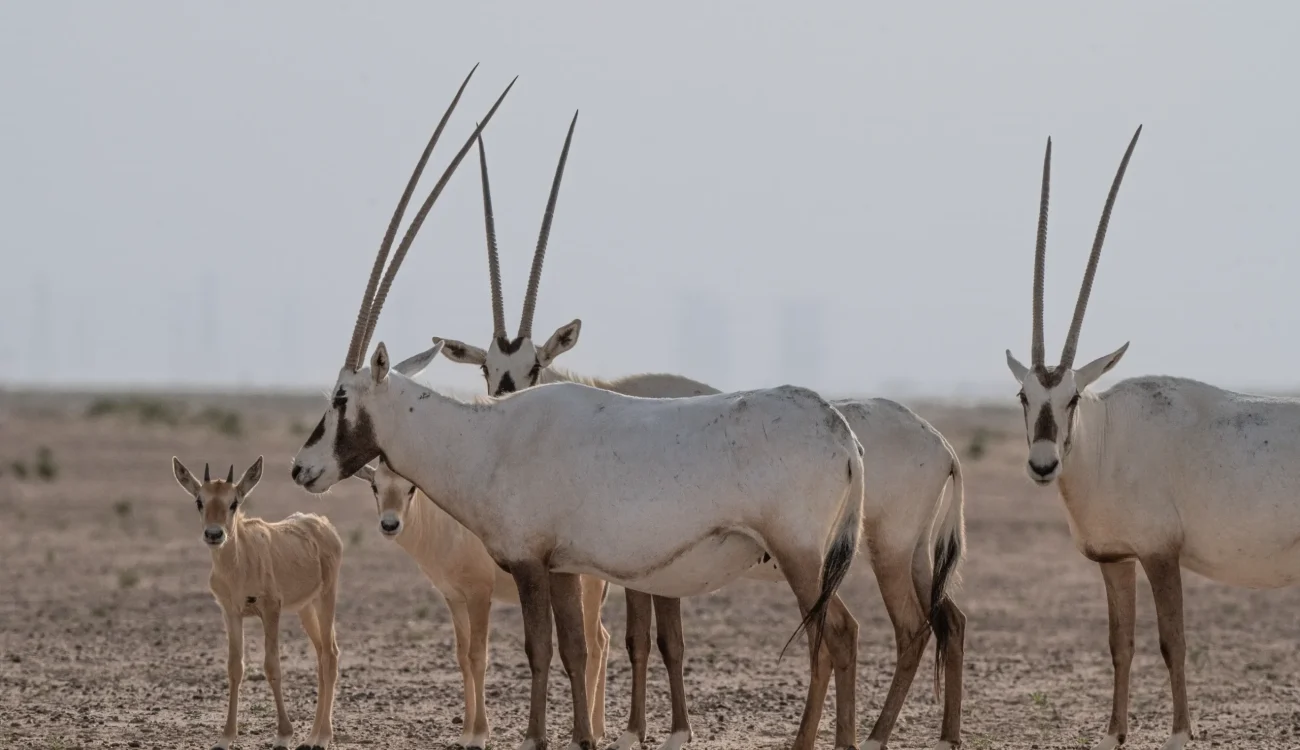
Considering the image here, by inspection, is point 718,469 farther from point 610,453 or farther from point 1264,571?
point 1264,571

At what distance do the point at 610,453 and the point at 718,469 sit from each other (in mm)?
657

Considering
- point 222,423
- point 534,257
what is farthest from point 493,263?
point 222,423

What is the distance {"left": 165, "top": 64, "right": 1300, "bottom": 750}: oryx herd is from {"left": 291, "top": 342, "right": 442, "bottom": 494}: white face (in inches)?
0.5

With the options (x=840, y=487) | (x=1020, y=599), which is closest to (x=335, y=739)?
(x=840, y=487)

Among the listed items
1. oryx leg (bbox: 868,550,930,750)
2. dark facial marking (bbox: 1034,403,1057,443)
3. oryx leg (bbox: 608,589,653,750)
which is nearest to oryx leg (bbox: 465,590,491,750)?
oryx leg (bbox: 608,589,653,750)

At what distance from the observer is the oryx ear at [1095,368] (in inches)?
462

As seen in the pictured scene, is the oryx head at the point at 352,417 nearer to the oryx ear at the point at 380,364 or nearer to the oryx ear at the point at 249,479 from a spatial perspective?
the oryx ear at the point at 380,364

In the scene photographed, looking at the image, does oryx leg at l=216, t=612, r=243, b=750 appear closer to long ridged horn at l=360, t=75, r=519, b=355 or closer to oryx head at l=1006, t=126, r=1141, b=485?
long ridged horn at l=360, t=75, r=519, b=355

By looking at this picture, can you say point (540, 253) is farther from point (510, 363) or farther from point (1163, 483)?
point (1163, 483)

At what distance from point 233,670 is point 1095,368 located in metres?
5.94

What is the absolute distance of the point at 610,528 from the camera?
9984 millimetres

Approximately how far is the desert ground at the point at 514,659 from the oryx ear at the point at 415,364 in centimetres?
256

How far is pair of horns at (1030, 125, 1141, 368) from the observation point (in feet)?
38.1

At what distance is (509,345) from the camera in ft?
42.3
